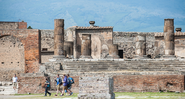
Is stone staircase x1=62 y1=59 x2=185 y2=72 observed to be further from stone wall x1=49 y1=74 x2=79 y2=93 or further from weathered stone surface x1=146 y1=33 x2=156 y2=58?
weathered stone surface x1=146 y1=33 x2=156 y2=58

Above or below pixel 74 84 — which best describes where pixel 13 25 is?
above

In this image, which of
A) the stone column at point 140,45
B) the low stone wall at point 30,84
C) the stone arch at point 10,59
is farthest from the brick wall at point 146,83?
the stone arch at point 10,59

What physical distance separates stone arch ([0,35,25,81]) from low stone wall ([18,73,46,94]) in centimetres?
1086

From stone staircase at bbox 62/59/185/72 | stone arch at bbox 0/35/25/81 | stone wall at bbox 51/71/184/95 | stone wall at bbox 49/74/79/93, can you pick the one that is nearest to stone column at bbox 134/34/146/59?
stone staircase at bbox 62/59/185/72

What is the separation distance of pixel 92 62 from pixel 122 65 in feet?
5.54

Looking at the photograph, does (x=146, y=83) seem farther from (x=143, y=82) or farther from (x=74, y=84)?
(x=74, y=84)

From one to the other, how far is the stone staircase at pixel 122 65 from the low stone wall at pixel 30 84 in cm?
214

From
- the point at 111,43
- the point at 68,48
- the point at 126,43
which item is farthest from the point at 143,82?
the point at 126,43

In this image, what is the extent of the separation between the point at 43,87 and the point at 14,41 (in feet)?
40.0

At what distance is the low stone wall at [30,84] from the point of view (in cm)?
1534

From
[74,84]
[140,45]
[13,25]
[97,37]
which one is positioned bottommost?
[74,84]

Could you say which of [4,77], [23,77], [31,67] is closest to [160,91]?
[23,77]

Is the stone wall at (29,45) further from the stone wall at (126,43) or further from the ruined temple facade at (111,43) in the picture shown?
the stone wall at (126,43)

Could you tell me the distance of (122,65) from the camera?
59.6 feet
